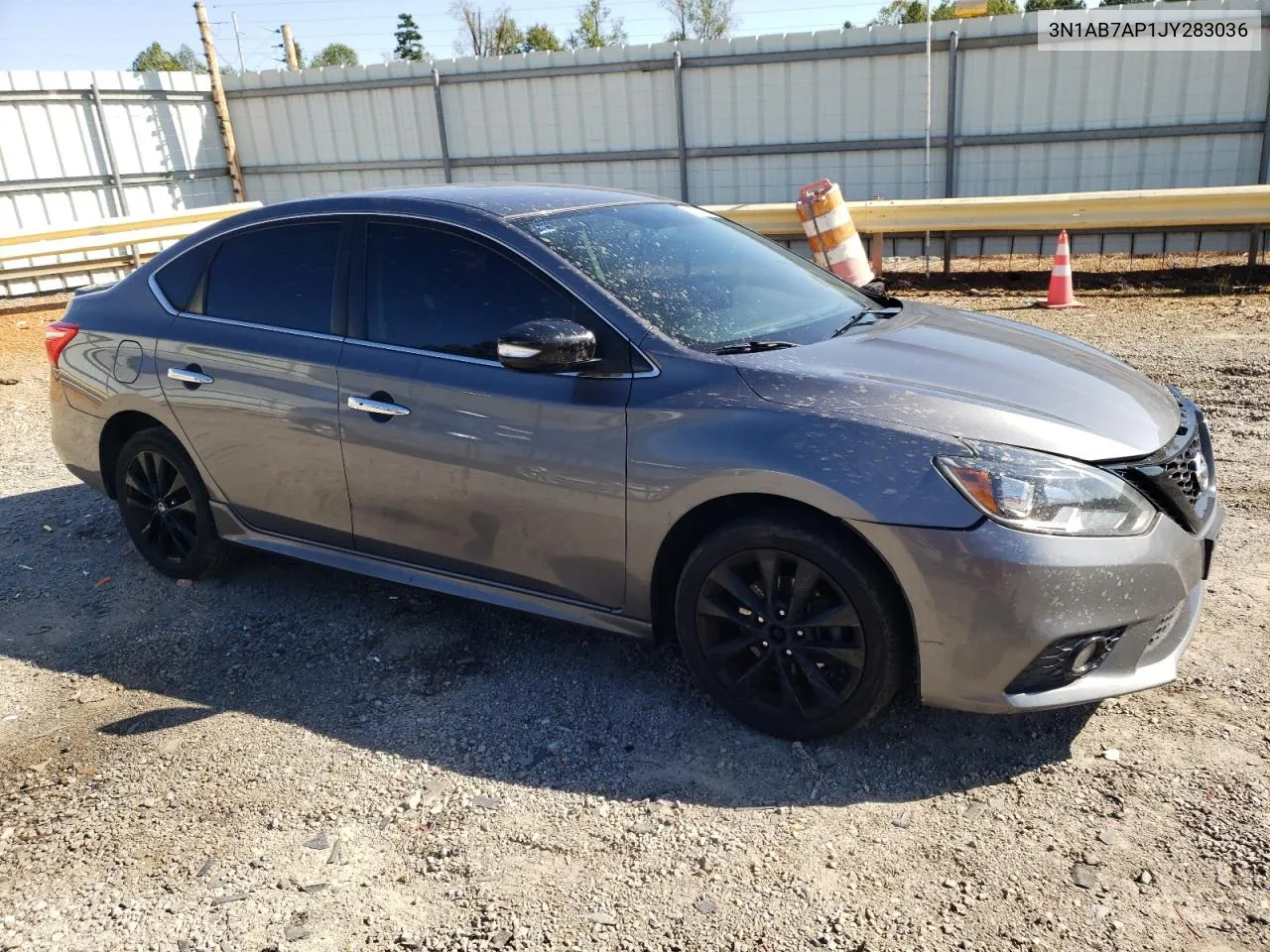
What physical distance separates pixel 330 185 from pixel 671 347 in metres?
16.7

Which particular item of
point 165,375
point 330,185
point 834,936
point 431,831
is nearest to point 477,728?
point 431,831

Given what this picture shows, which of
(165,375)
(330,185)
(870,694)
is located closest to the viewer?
(870,694)

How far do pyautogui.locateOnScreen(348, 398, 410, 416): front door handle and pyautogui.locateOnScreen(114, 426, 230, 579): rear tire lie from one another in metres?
1.16

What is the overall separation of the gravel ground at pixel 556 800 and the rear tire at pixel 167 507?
34cm

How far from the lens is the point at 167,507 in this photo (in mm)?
4648

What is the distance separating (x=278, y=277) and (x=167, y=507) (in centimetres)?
130

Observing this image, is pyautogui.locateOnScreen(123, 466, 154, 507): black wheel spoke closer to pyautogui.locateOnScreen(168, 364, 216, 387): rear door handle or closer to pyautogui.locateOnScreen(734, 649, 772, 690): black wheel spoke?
pyautogui.locateOnScreen(168, 364, 216, 387): rear door handle

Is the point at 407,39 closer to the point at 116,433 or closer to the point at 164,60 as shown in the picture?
the point at 164,60

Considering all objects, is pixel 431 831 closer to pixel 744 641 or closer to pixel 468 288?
pixel 744 641

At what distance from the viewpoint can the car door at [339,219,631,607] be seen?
10.8 feet

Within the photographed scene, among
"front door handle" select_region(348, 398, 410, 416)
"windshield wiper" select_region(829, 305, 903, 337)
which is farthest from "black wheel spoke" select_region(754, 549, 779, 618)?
"front door handle" select_region(348, 398, 410, 416)

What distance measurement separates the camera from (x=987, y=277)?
1202 cm

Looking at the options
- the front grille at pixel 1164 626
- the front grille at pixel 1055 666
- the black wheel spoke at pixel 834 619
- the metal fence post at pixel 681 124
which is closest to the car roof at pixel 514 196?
the black wheel spoke at pixel 834 619

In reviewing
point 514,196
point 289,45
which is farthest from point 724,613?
point 289,45
